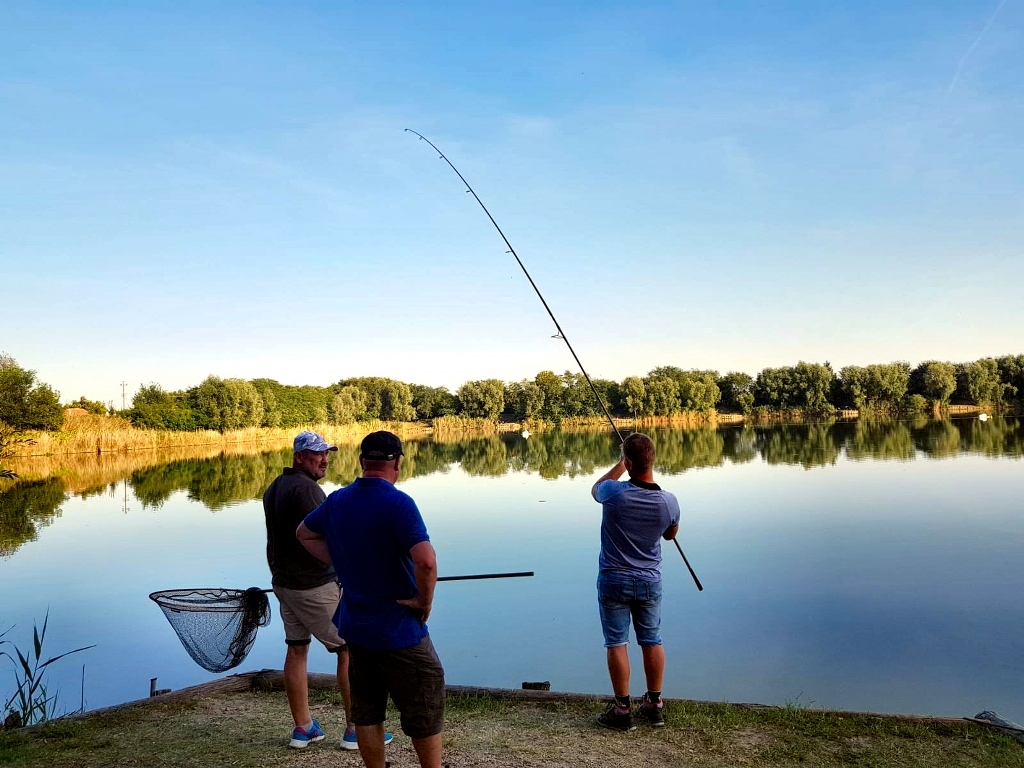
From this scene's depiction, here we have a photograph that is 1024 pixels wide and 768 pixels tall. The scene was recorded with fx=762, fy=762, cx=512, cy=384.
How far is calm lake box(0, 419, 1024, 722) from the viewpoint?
21.2 feet

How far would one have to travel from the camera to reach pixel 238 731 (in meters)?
4.42

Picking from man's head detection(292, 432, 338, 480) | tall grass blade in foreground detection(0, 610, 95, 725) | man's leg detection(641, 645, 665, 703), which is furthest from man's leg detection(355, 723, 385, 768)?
tall grass blade in foreground detection(0, 610, 95, 725)

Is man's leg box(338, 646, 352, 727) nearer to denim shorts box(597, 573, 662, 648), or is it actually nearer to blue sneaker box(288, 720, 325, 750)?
blue sneaker box(288, 720, 325, 750)

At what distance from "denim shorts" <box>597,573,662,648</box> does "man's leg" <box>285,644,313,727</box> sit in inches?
63.9

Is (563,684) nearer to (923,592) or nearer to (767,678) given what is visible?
(767,678)

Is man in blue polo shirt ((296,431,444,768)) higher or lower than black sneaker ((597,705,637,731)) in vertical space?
higher

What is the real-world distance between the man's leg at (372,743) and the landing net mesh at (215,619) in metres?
1.65

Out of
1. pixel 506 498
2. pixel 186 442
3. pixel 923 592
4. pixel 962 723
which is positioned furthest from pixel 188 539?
pixel 186 442

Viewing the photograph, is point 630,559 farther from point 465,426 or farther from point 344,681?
point 465,426

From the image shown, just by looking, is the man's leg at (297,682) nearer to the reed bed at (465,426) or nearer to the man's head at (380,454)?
the man's head at (380,454)

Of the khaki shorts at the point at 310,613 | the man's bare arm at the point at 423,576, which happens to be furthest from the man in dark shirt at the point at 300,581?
the man's bare arm at the point at 423,576

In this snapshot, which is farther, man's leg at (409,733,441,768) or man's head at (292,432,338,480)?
man's head at (292,432,338,480)

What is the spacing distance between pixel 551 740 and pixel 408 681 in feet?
5.35

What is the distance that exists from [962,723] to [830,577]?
579cm
